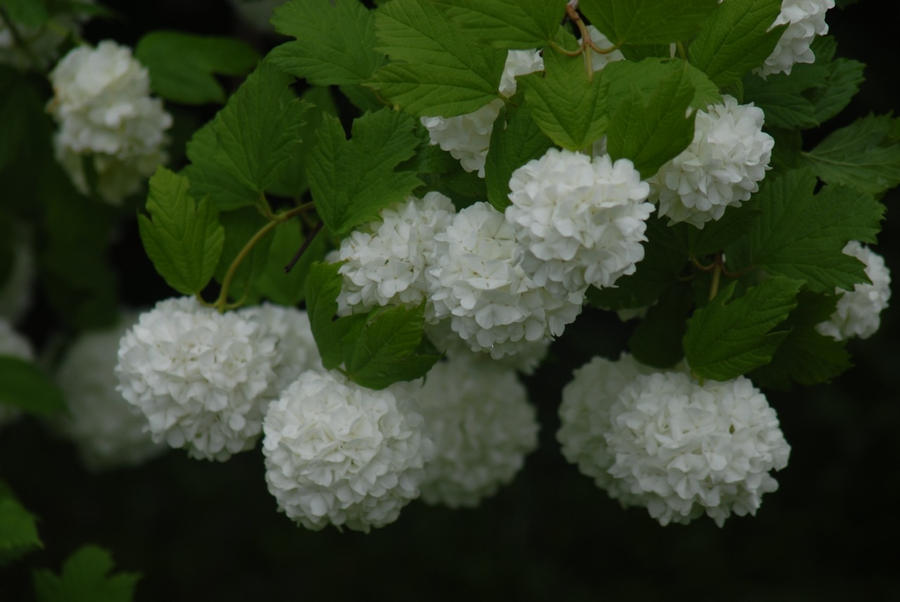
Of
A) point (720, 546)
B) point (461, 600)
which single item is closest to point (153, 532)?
point (461, 600)

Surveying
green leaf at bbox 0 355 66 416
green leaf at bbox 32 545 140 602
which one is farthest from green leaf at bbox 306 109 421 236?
green leaf at bbox 0 355 66 416

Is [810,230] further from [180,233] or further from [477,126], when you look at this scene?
[180,233]

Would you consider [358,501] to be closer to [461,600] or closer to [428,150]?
[428,150]

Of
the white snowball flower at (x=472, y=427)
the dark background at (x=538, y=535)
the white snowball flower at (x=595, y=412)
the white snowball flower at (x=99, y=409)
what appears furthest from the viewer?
the dark background at (x=538, y=535)

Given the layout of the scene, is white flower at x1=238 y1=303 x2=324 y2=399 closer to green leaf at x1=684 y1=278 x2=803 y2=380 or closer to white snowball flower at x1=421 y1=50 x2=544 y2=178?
white snowball flower at x1=421 y1=50 x2=544 y2=178

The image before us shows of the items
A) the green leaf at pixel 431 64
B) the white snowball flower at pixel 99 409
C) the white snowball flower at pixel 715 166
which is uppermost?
the green leaf at pixel 431 64

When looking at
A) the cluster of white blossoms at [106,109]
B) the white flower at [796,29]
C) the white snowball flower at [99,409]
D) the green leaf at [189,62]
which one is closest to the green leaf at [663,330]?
the white flower at [796,29]

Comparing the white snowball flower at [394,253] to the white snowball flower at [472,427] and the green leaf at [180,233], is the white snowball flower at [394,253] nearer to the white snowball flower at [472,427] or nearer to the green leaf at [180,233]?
the green leaf at [180,233]

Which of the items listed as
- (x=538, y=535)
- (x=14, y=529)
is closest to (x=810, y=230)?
(x=14, y=529)
